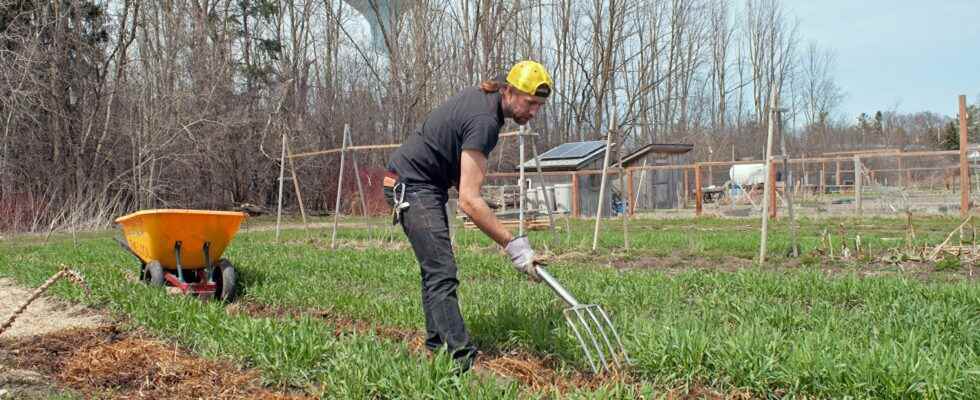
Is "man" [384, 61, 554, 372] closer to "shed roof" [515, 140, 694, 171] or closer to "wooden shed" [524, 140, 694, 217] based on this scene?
"wooden shed" [524, 140, 694, 217]

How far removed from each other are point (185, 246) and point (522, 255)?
4911 millimetres

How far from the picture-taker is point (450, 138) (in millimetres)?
4305

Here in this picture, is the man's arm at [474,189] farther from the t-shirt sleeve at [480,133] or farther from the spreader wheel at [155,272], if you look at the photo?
the spreader wheel at [155,272]

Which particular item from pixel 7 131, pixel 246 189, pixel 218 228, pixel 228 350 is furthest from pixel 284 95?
pixel 228 350

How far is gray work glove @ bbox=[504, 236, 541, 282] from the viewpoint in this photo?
4.14m

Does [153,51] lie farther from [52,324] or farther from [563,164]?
[52,324]

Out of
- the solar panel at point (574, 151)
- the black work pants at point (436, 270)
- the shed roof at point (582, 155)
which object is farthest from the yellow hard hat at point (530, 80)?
the solar panel at point (574, 151)

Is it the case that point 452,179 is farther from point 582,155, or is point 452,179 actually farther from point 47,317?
point 582,155

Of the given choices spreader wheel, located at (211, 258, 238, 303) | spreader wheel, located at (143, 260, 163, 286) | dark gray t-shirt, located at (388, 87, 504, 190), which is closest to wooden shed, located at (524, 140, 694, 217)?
spreader wheel, located at (211, 258, 238, 303)

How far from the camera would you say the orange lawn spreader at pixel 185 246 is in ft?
24.6

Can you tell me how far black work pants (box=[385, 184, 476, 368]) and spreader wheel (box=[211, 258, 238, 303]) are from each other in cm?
365

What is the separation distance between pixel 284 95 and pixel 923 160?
37.6 m

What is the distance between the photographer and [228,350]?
15.6 ft

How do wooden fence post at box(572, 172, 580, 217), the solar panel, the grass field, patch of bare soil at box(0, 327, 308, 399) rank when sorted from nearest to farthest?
1. the grass field
2. patch of bare soil at box(0, 327, 308, 399)
3. wooden fence post at box(572, 172, 580, 217)
4. the solar panel
